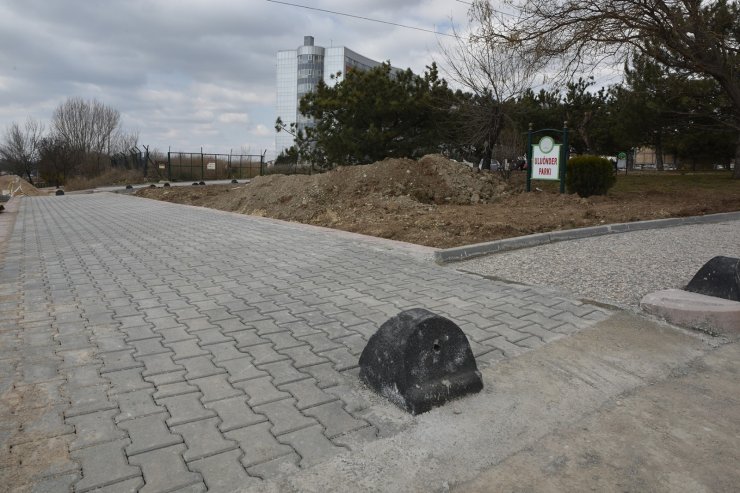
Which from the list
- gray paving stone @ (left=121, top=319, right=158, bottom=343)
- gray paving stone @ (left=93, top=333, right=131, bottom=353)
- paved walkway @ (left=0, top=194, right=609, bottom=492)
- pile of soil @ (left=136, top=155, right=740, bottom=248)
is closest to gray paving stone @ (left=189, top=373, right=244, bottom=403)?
paved walkway @ (left=0, top=194, right=609, bottom=492)

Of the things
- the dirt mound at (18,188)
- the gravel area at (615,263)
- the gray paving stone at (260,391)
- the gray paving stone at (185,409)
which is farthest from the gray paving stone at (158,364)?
the dirt mound at (18,188)

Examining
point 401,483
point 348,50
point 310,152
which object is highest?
point 348,50

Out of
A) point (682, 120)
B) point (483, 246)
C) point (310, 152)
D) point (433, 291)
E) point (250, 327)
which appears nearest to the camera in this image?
point (250, 327)

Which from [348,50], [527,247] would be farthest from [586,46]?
[348,50]

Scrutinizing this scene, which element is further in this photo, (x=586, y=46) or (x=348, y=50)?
(x=348, y=50)

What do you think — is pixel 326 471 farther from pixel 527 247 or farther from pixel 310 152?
pixel 310 152

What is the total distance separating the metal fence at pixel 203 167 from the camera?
1564 inches

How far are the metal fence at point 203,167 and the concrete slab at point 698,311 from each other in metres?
38.0

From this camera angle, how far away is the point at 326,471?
97.9 inches

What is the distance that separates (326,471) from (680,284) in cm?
504

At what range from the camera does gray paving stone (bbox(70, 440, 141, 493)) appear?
7.73ft

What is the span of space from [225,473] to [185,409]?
74cm

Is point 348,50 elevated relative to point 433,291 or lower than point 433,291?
elevated

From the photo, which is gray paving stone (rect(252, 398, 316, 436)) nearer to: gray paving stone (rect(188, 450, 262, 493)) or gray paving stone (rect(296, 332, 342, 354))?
gray paving stone (rect(188, 450, 262, 493))
